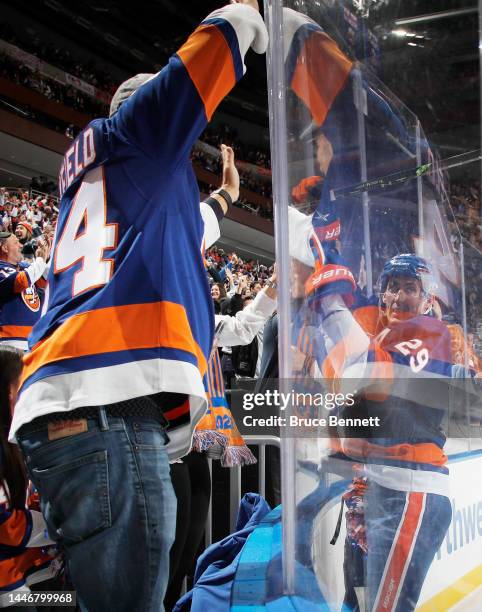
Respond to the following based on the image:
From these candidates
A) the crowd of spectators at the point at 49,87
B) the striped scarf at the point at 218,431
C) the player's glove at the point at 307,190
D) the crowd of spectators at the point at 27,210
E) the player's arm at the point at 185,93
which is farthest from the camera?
the crowd of spectators at the point at 49,87

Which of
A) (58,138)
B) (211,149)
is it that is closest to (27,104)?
(58,138)

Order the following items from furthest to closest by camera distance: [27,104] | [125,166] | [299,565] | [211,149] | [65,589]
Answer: [211,149] < [27,104] < [65,589] < [299,565] < [125,166]

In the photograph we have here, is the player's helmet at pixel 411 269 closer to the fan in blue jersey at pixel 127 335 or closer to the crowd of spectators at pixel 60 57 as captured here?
the fan in blue jersey at pixel 127 335

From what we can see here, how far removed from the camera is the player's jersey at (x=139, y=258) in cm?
96

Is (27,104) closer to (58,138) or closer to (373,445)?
(58,138)

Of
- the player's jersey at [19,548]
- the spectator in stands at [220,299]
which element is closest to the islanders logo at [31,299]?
the spectator in stands at [220,299]

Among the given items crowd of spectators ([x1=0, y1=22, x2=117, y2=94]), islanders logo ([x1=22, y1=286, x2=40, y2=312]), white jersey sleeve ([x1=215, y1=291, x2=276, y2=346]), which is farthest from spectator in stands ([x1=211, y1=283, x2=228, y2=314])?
crowd of spectators ([x1=0, y1=22, x2=117, y2=94])

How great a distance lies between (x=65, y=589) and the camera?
1828 millimetres

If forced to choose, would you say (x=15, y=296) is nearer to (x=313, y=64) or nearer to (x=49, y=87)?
(x=313, y=64)

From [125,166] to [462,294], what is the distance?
68 centimetres

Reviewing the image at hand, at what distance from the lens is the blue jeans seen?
35.4 inches

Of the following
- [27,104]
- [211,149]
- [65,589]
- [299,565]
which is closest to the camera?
[299,565]

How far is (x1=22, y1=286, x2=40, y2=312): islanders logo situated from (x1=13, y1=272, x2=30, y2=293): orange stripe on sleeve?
0.41 m

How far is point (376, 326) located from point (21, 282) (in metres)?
3.27
